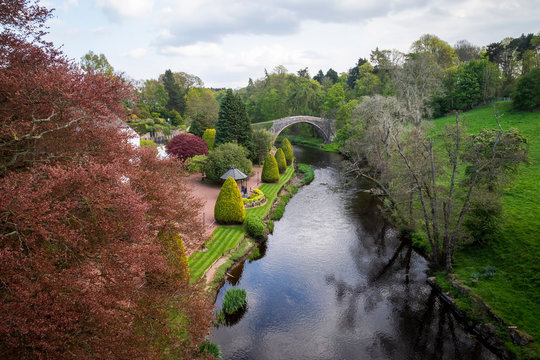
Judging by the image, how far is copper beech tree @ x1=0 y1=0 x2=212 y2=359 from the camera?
5.94m

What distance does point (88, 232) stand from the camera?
7422 millimetres

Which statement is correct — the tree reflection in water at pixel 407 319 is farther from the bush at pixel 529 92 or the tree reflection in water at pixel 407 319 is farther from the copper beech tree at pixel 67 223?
the bush at pixel 529 92

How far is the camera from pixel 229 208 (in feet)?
80.6

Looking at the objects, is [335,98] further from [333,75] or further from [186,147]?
[186,147]

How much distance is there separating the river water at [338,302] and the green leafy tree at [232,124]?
19.3 m

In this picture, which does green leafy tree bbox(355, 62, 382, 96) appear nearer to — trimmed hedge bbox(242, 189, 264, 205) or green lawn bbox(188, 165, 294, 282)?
trimmed hedge bbox(242, 189, 264, 205)

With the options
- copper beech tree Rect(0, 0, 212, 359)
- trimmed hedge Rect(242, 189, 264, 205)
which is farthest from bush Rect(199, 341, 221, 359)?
trimmed hedge Rect(242, 189, 264, 205)

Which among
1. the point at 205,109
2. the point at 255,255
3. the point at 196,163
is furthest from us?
the point at 205,109

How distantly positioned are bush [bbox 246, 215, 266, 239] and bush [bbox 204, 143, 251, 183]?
36.3 feet

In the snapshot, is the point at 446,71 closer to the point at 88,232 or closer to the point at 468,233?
the point at 468,233

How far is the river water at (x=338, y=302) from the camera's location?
14281mm

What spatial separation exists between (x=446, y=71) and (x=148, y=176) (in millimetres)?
63726

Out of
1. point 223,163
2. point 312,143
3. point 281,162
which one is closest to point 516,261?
point 223,163

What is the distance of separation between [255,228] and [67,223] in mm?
16991
